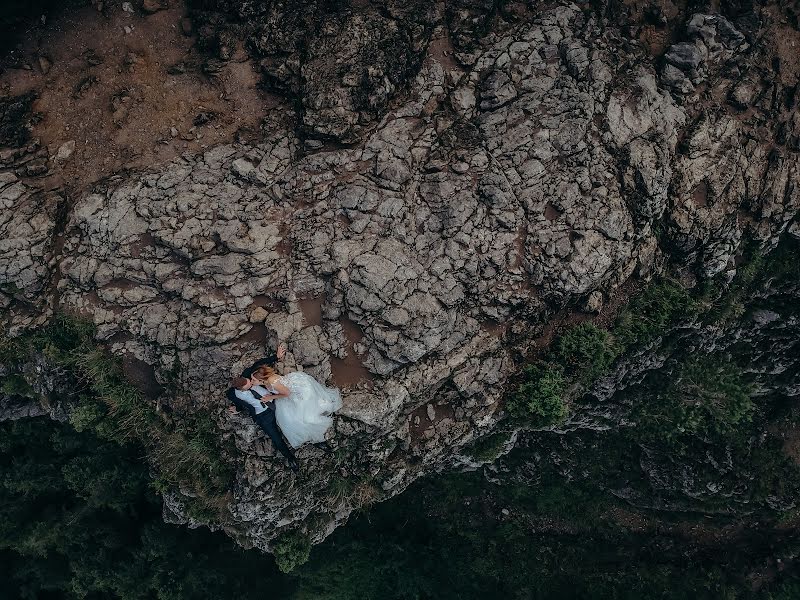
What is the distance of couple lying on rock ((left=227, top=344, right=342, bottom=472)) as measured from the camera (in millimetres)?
13159

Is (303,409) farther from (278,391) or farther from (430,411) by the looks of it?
(430,411)

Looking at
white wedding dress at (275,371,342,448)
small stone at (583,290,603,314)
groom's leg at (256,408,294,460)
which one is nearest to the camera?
white wedding dress at (275,371,342,448)

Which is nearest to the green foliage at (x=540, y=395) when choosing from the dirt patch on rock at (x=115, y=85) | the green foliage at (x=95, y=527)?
the dirt patch on rock at (x=115, y=85)

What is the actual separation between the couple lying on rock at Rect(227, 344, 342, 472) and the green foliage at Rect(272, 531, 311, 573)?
13.6 ft

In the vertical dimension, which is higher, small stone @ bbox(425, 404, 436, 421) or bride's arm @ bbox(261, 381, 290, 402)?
bride's arm @ bbox(261, 381, 290, 402)

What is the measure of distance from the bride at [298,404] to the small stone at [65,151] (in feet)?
29.9

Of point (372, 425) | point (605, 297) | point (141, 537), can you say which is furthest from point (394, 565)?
point (605, 297)

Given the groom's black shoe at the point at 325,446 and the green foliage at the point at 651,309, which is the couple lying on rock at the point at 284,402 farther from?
the green foliage at the point at 651,309

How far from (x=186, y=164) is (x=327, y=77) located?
470 centimetres

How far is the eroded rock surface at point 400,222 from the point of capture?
47.6ft

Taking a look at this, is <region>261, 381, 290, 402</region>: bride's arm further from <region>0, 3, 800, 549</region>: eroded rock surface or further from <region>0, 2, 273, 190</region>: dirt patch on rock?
<region>0, 2, 273, 190</region>: dirt patch on rock

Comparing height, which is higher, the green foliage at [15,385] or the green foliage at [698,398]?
the green foliage at [15,385]

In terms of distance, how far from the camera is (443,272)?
14641 millimetres

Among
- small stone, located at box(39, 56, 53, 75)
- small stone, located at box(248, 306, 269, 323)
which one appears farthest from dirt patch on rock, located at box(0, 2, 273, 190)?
small stone, located at box(248, 306, 269, 323)
